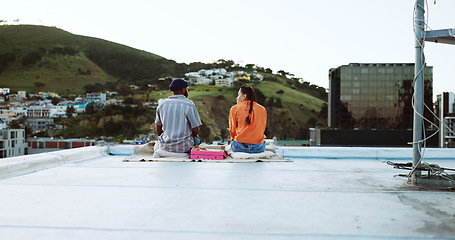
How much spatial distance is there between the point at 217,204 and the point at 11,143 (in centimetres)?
7186

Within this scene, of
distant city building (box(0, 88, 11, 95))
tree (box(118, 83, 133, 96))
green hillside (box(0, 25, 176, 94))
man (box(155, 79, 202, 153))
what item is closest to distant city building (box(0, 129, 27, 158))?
distant city building (box(0, 88, 11, 95))

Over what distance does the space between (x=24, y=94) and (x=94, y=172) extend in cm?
8886

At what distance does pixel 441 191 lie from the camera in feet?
8.45

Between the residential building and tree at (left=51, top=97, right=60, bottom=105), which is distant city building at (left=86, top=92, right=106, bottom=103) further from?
the residential building

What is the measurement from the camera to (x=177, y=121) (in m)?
4.47

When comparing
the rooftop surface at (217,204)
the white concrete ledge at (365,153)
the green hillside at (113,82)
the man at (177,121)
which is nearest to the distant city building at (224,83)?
the green hillside at (113,82)

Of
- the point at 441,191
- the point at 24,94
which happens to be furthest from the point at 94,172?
the point at 24,94

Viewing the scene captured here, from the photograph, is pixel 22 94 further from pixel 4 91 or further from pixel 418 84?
pixel 418 84

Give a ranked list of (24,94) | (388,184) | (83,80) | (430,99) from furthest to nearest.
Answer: (83,80)
(24,94)
(430,99)
(388,184)

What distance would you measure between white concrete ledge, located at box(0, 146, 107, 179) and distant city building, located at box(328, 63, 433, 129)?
58.0 metres

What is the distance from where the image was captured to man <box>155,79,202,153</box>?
4449 mm

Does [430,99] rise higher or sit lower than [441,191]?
higher

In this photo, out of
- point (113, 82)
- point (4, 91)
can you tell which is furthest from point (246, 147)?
point (113, 82)

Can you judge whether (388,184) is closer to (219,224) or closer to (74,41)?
(219,224)
